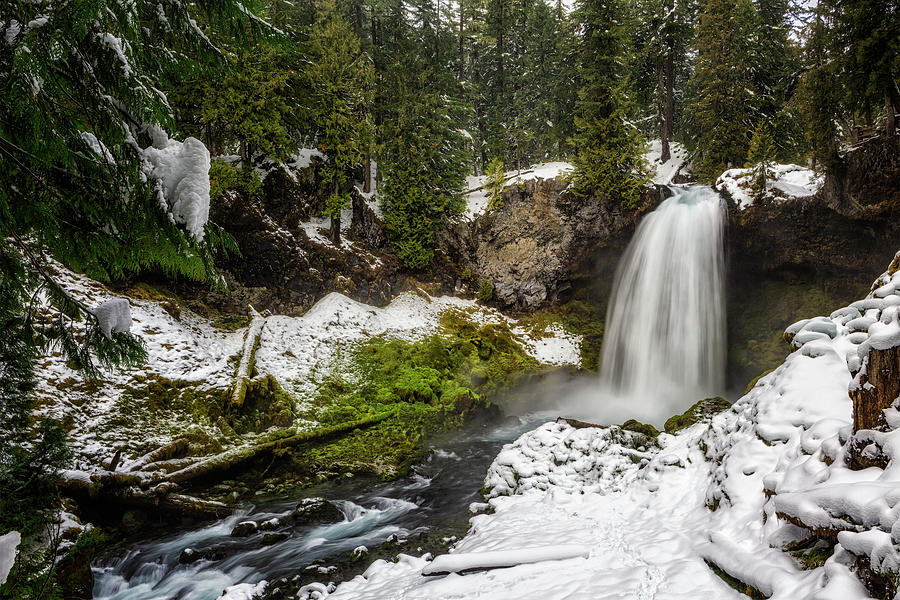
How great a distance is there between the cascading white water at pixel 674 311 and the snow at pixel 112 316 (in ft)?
48.8

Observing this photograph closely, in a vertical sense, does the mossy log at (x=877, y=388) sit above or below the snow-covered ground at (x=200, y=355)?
above

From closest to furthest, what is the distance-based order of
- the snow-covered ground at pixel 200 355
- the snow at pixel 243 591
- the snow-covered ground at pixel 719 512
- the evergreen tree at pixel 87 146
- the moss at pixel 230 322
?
1. the evergreen tree at pixel 87 146
2. the snow-covered ground at pixel 719 512
3. the snow at pixel 243 591
4. the snow-covered ground at pixel 200 355
5. the moss at pixel 230 322

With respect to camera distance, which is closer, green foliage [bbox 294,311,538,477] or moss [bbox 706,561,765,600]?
moss [bbox 706,561,765,600]

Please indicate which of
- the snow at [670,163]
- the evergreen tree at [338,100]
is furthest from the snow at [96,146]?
the snow at [670,163]

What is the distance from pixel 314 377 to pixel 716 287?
46.9 feet

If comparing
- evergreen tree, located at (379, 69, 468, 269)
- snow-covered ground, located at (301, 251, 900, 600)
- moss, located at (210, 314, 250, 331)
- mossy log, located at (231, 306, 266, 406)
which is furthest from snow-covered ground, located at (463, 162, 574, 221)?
snow-covered ground, located at (301, 251, 900, 600)

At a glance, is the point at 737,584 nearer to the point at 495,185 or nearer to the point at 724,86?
the point at 495,185

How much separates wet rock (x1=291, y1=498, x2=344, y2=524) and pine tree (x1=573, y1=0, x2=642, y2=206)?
Answer: 15143 mm

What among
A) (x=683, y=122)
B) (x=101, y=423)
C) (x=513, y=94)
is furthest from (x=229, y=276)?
(x=683, y=122)

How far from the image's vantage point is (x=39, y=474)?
13.6 feet

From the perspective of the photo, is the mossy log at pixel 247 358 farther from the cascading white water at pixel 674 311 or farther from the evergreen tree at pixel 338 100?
the cascading white water at pixel 674 311

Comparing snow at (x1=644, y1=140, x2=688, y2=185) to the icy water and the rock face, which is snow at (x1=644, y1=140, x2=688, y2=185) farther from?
the icy water

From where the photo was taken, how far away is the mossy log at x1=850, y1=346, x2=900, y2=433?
2.71m

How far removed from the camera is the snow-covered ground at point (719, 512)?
8.35ft
